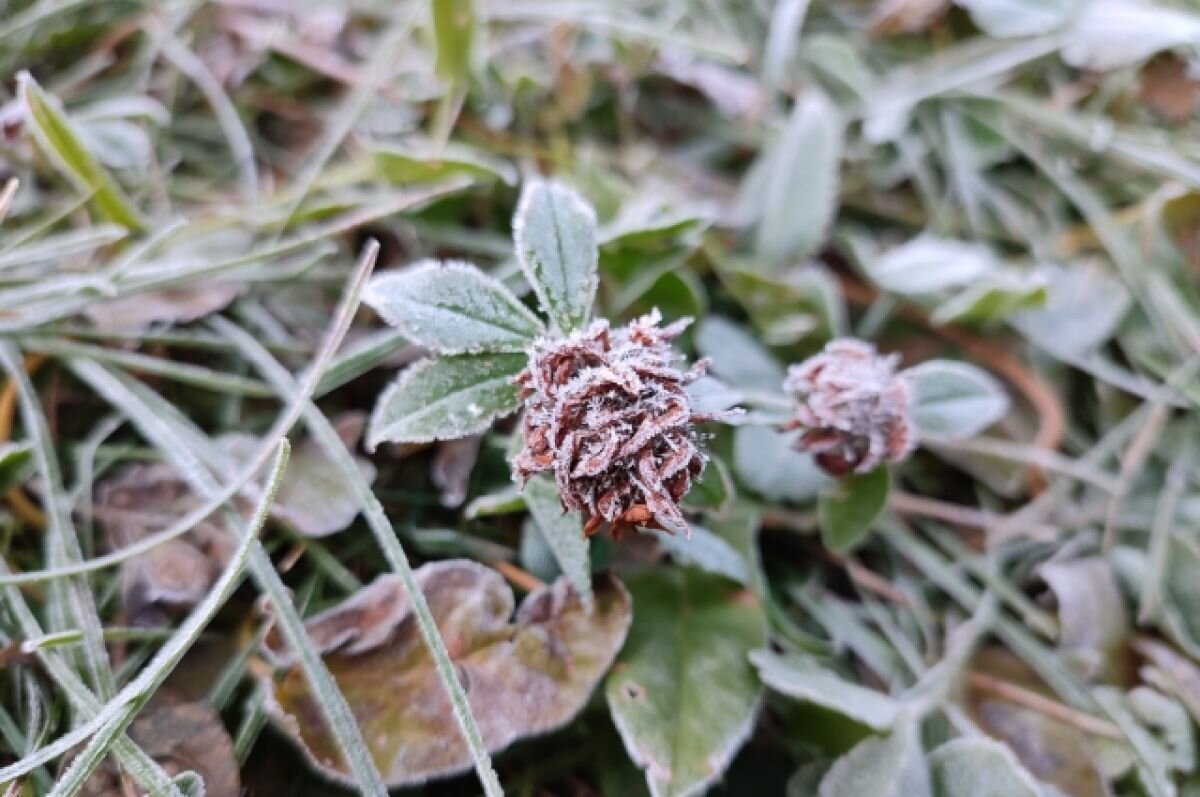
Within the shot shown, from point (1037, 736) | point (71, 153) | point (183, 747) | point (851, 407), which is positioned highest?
point (71, 153)

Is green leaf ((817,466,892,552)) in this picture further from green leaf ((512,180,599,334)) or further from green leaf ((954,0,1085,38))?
green leaf ((954,0,1085,38))

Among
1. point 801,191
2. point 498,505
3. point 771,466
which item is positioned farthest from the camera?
point 801,191

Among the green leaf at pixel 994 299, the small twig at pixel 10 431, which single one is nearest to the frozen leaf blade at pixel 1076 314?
the green leaf at pixel 994 299

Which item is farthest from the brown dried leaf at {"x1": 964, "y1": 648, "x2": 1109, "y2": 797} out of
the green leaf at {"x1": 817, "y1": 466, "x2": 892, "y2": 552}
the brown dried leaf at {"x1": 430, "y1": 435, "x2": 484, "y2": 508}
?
the brown dried leaf at {"x1": 430, "y1": 435, "x2": 484, "y2": 508}

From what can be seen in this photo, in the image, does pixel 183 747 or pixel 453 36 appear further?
pixel 453 36

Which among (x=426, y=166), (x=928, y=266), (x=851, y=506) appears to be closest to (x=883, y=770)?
(x=851, y=506)

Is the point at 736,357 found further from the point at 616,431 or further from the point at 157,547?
the point at 157,547

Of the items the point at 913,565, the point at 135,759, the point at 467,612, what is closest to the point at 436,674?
the point at 467,612
